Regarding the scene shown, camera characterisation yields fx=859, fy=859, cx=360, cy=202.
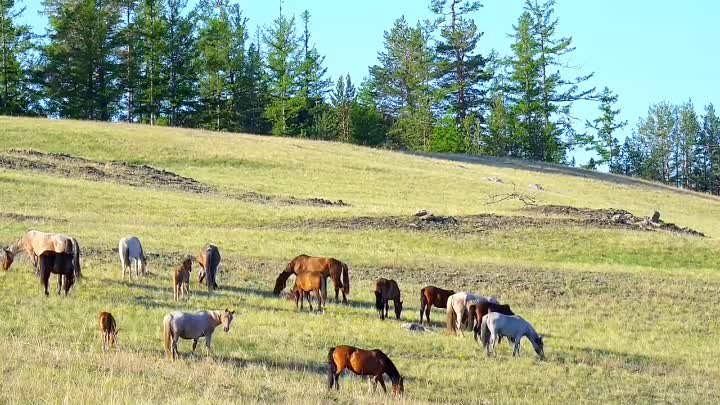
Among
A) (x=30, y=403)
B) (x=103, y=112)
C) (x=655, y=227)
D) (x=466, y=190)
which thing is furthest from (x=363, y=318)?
(x=103, y=112)

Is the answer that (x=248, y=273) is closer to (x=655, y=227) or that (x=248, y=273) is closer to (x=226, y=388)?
(x=226, y=388)

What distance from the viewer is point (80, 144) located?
57750 millimetres

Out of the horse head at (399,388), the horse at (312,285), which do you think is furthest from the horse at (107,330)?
the horse at (312,285)

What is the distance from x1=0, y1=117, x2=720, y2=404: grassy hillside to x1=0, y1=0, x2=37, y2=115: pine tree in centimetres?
1989

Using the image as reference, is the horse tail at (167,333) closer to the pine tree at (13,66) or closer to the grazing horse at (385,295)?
the grazing horse at (385,295)

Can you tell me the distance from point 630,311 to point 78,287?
14.6 metres

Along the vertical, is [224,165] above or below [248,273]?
above

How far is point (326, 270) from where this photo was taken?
21094 millimetres

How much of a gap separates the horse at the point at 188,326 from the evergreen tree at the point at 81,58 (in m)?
71.0

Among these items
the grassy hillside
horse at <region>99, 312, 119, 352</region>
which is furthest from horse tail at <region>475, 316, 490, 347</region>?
horse at <region>99, 312, 119, 352</region>

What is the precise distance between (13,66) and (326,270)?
68626 mm

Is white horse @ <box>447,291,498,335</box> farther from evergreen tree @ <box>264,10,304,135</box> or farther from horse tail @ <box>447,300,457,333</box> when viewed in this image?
evergreen tree @ <box>264,10,304,135</box>

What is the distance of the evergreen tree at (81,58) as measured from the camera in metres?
80.2

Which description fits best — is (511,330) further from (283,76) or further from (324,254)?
(283,76)
